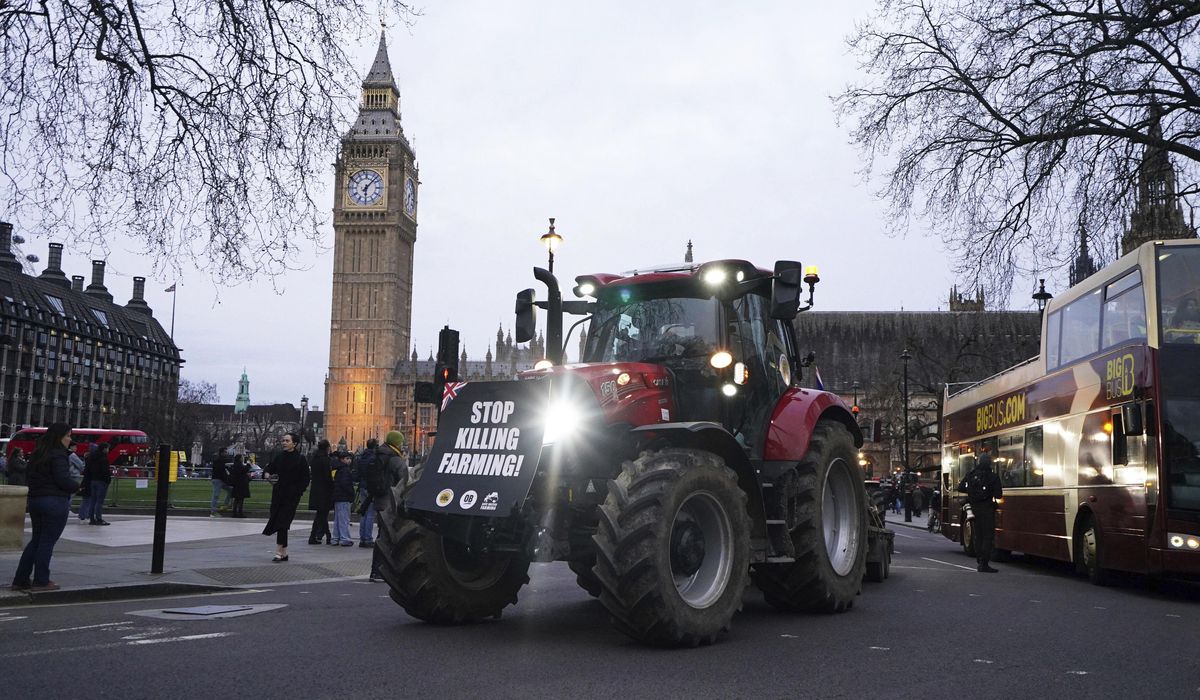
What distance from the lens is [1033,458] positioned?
1483 cm

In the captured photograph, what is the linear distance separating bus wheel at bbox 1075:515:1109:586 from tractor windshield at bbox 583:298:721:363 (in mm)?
7463

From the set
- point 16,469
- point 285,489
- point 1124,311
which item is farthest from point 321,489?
point 1124,311

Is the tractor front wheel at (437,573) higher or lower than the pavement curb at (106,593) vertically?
higher

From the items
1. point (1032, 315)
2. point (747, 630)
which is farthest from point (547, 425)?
point (1032, 315)

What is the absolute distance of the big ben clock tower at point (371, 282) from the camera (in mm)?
123250

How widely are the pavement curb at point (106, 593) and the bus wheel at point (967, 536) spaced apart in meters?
13.5

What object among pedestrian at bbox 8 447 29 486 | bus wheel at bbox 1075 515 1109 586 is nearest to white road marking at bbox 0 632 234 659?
bus wheel at bbox 1075 515 1109 586

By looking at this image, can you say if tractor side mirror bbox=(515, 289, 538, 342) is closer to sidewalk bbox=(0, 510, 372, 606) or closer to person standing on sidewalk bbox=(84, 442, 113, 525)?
sidewalk bbox=(0, 510, 372, 606)

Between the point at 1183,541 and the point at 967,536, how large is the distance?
8.05 m

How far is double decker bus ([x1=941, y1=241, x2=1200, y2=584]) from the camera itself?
10.8 m

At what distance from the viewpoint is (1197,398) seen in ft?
35.2

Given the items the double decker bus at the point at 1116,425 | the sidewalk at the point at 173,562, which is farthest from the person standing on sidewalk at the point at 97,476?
the double decker bus at the point at 1116,425

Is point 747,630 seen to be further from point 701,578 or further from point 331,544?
point 331,544

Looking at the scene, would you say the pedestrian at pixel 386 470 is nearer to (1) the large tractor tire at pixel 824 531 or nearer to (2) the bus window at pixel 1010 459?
(1) the large tractor tire at pixel 824 531
